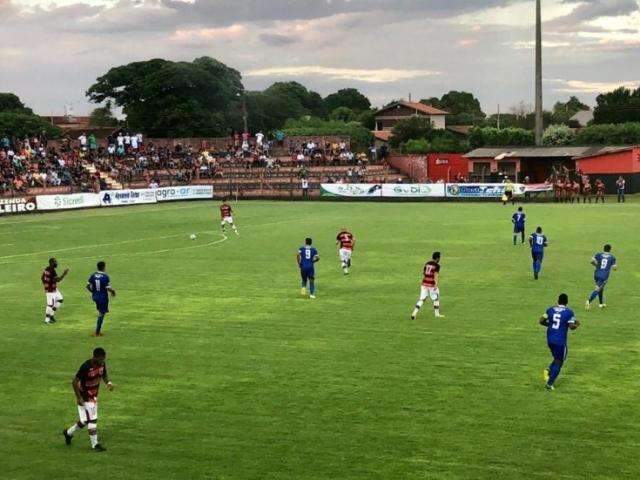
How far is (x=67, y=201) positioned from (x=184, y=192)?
12.5m

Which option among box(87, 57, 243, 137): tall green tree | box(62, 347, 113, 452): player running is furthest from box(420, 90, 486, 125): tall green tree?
box(62, 347, 113, 452): player running

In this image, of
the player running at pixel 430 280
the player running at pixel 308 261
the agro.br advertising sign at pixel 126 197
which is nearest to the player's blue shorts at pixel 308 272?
the player running at pixel 308 261

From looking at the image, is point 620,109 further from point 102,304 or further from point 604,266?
point 102,304

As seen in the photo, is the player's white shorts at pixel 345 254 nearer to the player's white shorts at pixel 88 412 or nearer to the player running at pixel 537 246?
the player running at pixel 537 246

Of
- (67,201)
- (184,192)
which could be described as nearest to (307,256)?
(67,201)

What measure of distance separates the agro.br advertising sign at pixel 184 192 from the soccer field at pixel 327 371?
133 feet

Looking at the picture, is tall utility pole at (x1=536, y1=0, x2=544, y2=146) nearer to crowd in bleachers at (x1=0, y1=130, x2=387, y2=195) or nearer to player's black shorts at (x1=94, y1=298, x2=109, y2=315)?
crowd in bleachers at (x1=0, y1=130, x2=387, y2=195)

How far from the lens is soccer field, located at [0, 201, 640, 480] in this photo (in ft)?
41.7

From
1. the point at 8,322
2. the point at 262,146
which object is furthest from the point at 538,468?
the point at 262,146

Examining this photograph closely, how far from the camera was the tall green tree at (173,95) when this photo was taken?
335 feet

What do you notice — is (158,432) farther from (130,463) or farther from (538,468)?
(538,468)

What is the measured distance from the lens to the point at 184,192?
78.4 m

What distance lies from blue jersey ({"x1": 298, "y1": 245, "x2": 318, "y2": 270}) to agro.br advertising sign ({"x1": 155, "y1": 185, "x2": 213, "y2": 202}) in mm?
53010

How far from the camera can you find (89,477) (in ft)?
39.9
